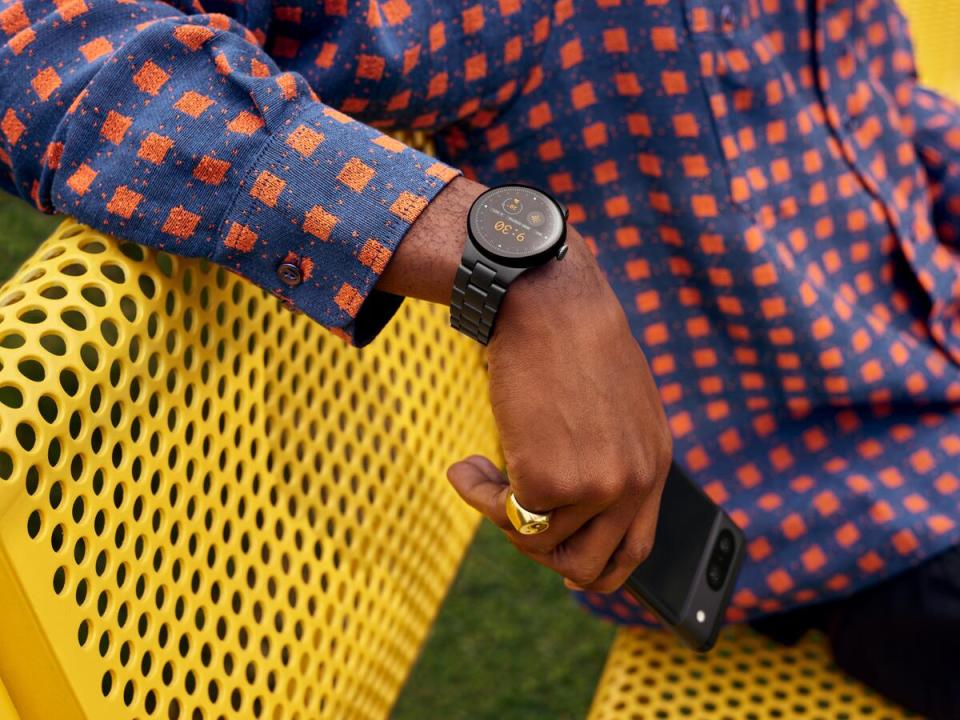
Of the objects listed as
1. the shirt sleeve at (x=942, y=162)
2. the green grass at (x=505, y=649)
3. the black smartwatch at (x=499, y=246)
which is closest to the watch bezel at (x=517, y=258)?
the black smartwatch at (x=499, y=246)

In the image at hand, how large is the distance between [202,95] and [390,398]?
464mm

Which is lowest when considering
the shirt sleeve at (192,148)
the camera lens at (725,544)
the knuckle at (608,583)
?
the camera lens at (725,544)

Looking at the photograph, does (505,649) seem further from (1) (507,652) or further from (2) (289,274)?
(2) (289,274)

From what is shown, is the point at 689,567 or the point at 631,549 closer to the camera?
the point at 631,549

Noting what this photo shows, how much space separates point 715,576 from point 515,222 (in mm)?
497

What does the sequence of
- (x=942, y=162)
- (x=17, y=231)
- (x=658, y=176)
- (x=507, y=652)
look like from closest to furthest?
(x=658, y=176) → (x=942, y=162) → (x=507, y=652) → (x=17, y=231)

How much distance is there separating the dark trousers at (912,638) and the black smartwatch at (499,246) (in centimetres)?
69

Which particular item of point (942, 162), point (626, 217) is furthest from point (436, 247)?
point (942, 162)

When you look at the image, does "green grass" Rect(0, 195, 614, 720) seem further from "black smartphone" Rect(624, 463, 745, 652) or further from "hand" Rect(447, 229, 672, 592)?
"hand" Rect(447, 229, 672, 592)

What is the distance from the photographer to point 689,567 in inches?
43.1

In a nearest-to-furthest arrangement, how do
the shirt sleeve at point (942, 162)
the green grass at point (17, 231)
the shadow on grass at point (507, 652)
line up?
the shirt sleeve at point (942, 162) < the shadow on grass at point (507, 652) < the green grass at point (17, 231)

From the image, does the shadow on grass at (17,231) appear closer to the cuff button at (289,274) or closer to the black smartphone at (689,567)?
the cuff button at (289,274)

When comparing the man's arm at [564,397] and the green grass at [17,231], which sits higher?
the man's arm at [564,397]

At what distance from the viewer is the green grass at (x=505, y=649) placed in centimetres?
197
